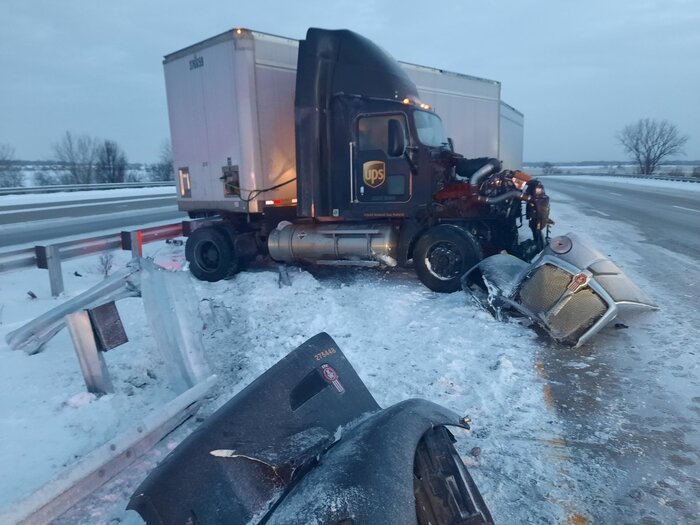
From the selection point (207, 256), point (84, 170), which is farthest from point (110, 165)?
point (207, 256)

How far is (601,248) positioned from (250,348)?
28.3ft

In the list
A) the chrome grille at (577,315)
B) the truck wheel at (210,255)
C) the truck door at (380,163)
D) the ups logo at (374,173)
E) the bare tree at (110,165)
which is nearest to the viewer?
the chrome grille at (577,315)

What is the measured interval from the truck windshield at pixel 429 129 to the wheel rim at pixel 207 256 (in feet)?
14.0

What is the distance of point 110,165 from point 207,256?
4369 centimetres

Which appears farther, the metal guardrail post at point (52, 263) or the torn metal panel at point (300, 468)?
the metal guardrail post at point (52, 263)

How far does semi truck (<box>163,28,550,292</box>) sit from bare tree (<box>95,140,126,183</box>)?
42.8 m

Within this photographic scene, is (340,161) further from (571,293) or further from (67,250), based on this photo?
(67,250)

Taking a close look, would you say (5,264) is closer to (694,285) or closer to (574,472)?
(574,472)

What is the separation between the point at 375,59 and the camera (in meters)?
8.15

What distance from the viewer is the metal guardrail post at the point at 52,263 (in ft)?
23.6

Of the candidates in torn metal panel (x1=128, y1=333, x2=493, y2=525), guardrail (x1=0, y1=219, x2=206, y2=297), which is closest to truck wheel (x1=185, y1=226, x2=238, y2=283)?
guardrail (x1=0, y1=219, x2=206, y2=297)

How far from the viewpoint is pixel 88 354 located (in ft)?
13.2

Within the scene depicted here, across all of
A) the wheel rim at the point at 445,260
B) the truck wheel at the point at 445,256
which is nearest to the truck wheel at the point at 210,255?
the truck wheel at the point at 445,256

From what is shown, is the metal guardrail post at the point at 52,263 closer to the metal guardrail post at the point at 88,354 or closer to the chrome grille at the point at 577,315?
the metal guardrail post at the point at 88,354
